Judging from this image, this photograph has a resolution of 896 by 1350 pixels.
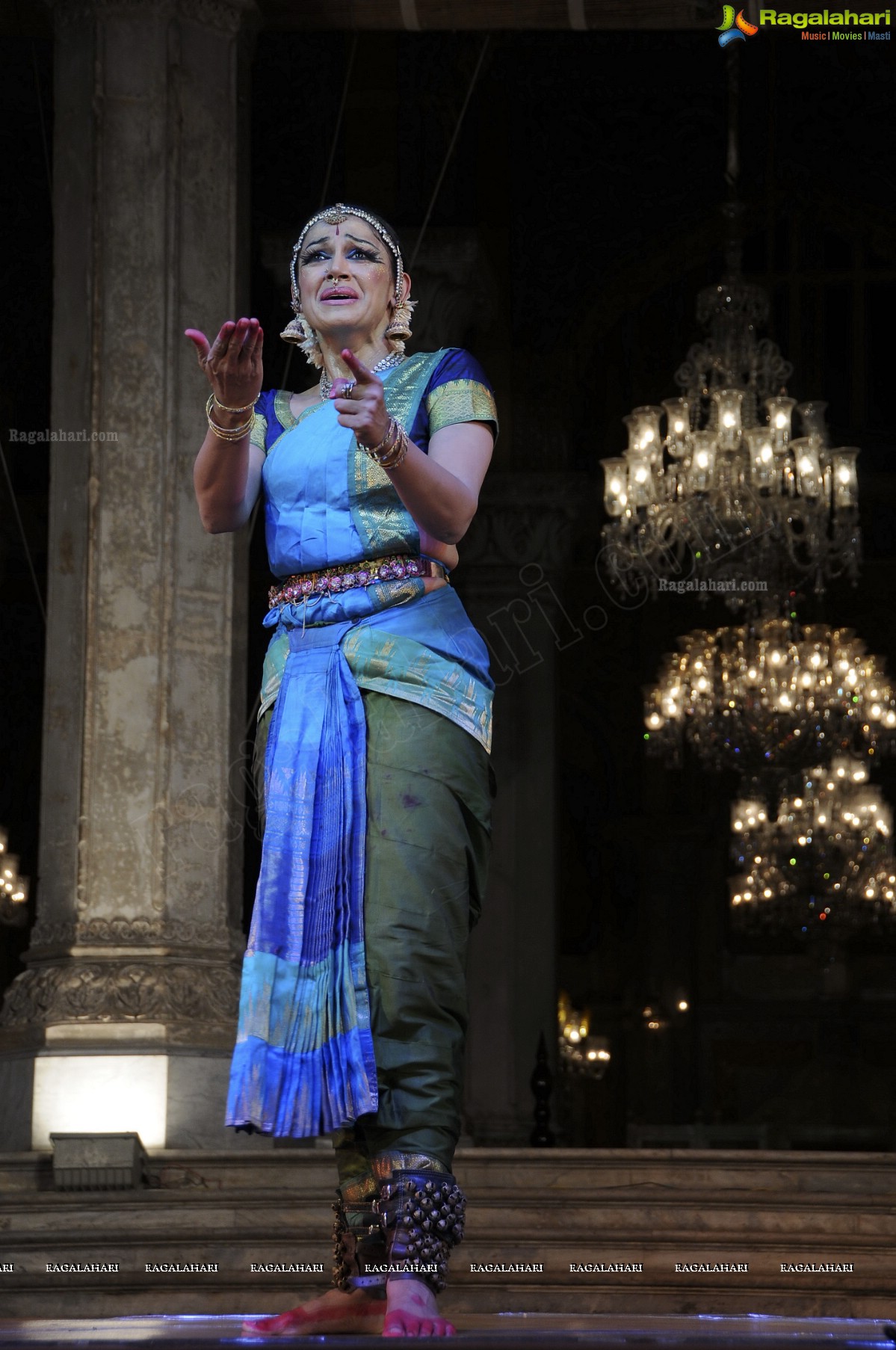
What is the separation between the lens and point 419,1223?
2.55 meters

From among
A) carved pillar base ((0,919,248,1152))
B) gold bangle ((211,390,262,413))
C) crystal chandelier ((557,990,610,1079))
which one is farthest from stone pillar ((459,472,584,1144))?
crystal chandelier ((557,990,610,1079))

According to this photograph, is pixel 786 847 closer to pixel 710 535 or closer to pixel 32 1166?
pixel 710 535

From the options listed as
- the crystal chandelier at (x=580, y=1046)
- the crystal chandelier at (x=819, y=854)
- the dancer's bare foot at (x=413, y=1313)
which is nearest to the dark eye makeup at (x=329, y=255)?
the dancer's bare foot at (x=413, y=1313)

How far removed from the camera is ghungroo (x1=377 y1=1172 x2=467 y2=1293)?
8.29 ft

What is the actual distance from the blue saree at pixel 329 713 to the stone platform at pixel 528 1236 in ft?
1.94

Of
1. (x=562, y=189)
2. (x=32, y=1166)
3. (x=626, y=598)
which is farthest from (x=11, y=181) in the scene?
(x=626, y=598)

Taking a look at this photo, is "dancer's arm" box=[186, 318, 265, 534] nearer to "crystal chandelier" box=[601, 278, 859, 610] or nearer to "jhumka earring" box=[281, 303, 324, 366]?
"jhumka earring" box=[281, 303, 324, 366]

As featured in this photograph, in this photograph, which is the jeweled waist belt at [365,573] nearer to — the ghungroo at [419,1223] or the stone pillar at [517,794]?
the ghungroo at [419,1223]

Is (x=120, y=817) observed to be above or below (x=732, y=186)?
below

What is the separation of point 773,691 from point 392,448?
9.55 m

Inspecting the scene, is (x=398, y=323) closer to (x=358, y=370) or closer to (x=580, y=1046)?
(x=358, y=370)

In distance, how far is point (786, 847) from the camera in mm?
15062

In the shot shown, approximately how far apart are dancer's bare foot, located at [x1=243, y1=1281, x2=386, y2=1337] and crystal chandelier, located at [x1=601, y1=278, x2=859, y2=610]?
25.8 feet

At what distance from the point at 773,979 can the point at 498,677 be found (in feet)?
33.1
